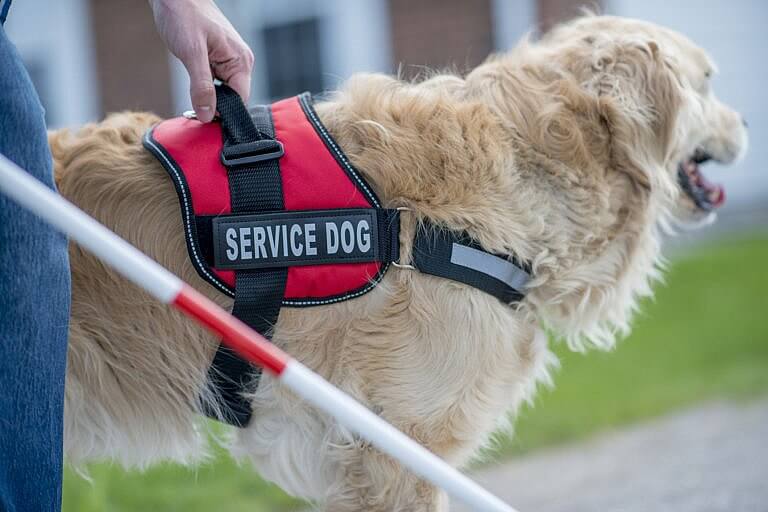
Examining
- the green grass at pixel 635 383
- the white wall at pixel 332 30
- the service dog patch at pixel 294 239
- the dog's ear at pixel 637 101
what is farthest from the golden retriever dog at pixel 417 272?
the white wall at pixel 332 30

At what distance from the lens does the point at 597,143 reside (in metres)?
2.62

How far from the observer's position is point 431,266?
7.60 ft

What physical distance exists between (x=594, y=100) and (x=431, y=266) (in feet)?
2.55

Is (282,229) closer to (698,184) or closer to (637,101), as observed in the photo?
(637,101)

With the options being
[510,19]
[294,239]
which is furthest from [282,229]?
[510,19]

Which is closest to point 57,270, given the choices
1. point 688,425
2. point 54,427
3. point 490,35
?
point 54,427

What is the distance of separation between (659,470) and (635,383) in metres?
1.65

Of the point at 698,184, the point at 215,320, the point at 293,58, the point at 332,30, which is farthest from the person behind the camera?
the point at 293,58

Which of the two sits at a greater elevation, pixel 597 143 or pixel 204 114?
pixel 204 114

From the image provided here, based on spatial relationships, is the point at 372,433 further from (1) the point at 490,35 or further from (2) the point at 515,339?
(1) the point at 490,35

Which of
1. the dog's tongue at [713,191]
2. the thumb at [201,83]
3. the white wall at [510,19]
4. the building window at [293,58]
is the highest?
the thumb at [201,83]

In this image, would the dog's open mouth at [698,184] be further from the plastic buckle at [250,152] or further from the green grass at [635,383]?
the plastic buckle at [250,152]

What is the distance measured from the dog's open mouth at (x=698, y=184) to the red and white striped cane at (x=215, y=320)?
174 cm

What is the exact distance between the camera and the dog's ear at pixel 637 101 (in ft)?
8.59
